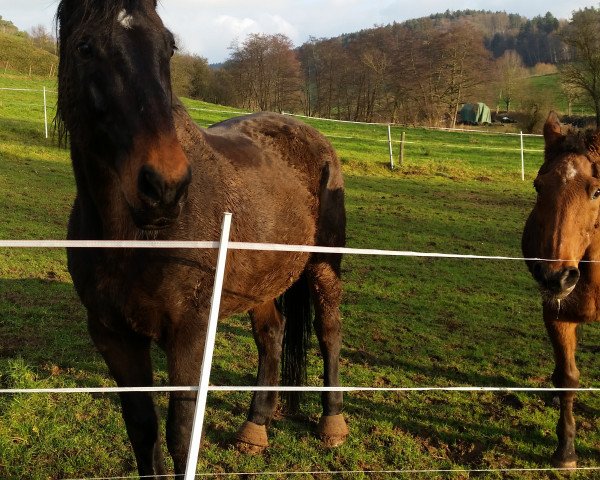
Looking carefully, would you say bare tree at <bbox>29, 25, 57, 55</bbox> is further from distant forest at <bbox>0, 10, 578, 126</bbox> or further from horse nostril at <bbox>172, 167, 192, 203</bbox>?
horse nostril at <bbox>172, 167, 192, 203</bbox>

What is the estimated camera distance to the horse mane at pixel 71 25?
82.4 inches

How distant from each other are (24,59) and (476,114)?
1439 inches

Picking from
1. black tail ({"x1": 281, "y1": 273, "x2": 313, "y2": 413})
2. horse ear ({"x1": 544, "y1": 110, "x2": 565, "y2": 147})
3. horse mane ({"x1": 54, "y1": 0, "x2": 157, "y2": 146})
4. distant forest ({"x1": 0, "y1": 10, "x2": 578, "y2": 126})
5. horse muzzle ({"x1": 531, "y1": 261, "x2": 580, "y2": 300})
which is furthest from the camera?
distant forest ({"x1": 0, "y1": 10, "x2": 578, "y2": 126})

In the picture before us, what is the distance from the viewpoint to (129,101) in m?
2.00

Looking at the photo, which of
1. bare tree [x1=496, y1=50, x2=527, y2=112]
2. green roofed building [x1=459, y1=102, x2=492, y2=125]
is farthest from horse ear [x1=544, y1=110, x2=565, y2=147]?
green roofed building [x1=459, y1=102, x2=492, y2=125]

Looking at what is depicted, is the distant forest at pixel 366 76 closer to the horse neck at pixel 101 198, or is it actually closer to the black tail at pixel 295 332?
the black tail at pixel 295 332

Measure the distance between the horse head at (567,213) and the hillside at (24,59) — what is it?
36576 mm

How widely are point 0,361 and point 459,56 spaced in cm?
3766

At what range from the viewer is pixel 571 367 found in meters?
3.96

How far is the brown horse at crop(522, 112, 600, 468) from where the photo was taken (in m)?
3.40

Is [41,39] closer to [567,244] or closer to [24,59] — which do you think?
[24,59]

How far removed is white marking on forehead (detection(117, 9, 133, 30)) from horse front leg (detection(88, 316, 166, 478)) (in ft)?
4.74

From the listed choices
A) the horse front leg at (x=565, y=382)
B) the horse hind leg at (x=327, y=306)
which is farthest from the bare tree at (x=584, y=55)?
the horse hind leg at (x=327, y=306)

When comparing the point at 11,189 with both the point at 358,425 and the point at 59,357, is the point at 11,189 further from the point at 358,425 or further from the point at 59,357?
the point at 358,425
